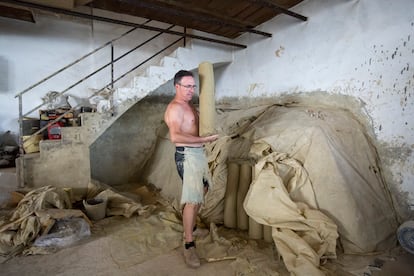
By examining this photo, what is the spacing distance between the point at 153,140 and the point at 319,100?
3164mm

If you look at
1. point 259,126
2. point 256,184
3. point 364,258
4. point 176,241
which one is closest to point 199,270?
point 176,241

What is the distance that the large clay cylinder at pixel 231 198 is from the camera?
2.69 metres

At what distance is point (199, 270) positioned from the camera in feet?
6.40

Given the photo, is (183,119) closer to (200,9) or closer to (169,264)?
(169,264)

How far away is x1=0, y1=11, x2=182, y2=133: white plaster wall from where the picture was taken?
4.20 meters

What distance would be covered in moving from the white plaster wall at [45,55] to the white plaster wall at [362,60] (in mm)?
3363

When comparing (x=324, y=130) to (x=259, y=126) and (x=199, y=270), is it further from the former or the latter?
(x=199, y=270)

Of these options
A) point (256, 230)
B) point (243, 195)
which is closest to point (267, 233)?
point (256, 230)

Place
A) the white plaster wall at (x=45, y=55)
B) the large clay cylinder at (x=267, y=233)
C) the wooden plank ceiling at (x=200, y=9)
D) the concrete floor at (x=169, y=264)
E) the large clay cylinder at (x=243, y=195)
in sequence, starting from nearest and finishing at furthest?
the concrete floor at (x=169, y=264)
the large clay cylinder at (x=267, y=233)
the large clay cylinder at (x=243, y=195)
the wooden plank ceiling at (x=200, y=9)
the white plaster wall at (x=45, y=55)

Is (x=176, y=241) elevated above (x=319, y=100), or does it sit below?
below

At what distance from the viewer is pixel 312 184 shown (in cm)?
233

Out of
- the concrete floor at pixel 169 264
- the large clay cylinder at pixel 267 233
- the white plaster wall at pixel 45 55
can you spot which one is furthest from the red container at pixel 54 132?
the large clay cylinder at pixel 267 233

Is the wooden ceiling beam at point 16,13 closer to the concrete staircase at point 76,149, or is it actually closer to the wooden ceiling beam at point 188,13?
the wooden ceiling beam at point 188,13

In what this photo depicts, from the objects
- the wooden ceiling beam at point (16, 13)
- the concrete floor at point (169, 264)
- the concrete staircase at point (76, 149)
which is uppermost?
the wooden ceiling beam at point (16, 13)
